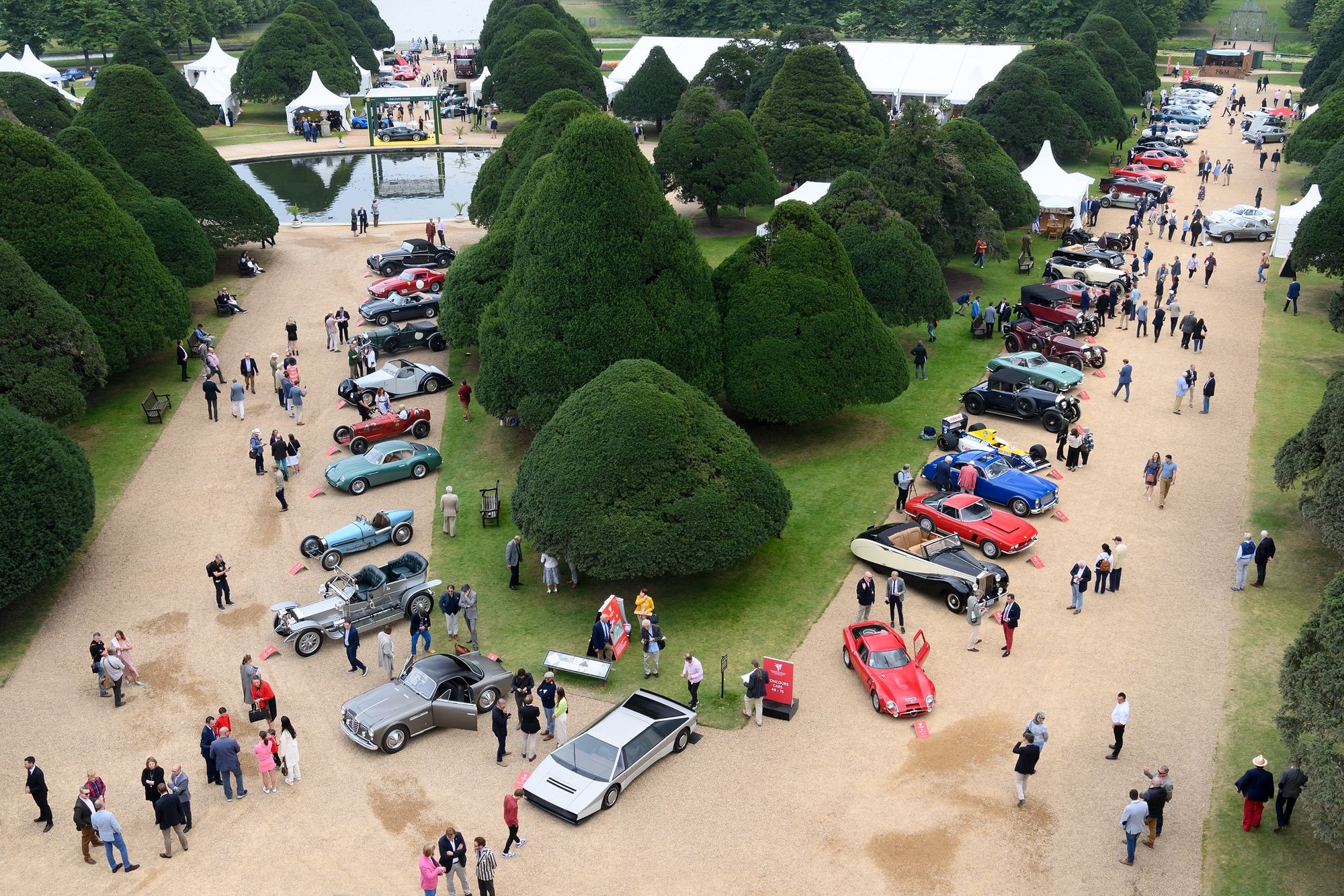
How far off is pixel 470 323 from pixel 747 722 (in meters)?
19.5

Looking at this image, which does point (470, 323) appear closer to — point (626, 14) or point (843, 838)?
point (843, 838)

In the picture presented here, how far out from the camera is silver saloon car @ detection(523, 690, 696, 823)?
20.4 meters

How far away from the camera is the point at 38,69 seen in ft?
286

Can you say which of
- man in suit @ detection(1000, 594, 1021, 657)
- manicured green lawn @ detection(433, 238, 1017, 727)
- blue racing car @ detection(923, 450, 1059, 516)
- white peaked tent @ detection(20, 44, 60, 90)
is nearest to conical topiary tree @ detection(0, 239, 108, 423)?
manicured green lawn @ detection(433, 238, 1017, 727)

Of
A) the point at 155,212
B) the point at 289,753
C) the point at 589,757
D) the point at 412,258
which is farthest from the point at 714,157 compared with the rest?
the point at 289,753

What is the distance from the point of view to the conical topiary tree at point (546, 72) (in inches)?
3162

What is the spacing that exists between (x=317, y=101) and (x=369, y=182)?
13.0 m

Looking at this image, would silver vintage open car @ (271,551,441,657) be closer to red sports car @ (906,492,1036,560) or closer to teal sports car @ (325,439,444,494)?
teal sports car @ (325,439,444,494)

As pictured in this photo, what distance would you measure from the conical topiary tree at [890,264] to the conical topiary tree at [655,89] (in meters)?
38.1

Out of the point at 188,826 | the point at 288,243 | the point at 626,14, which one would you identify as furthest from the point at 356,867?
the point at 626,14

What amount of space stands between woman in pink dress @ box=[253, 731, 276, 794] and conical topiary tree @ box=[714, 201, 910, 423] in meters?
17.3

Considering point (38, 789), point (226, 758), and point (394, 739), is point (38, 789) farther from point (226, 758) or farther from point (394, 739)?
point (394, 739)

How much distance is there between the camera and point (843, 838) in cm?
1995

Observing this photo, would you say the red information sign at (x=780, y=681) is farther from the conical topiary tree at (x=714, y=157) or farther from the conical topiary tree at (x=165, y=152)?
the conical topiary tree at (x=165, y=152)
